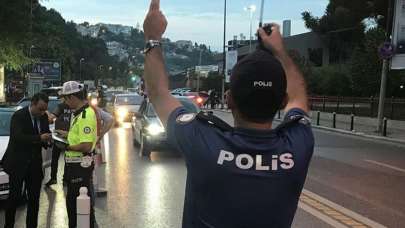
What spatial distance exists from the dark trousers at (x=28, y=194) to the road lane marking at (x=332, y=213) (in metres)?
3.64

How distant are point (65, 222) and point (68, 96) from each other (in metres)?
2.14

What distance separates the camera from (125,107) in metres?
27.8

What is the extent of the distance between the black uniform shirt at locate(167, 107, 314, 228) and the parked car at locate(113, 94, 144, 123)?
24345 mm

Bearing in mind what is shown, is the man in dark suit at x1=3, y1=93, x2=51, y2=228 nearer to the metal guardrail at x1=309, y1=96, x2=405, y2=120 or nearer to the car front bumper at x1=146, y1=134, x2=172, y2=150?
the car front bumper at x1=146, y1=134, x2=172, y2=150

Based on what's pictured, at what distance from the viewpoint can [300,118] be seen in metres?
2.60

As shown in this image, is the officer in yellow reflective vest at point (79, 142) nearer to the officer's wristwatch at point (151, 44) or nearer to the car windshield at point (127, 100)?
the officer's wristwatch at point (151, 44)

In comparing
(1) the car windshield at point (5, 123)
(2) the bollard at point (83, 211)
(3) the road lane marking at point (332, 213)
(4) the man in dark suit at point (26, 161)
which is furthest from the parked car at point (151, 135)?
(2) the bollard at point (83, 211)

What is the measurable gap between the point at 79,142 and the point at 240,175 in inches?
169

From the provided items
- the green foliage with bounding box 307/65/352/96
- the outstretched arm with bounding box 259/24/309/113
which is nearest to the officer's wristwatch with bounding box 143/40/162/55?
the outstretched arm with bounding box 259/24/309/113

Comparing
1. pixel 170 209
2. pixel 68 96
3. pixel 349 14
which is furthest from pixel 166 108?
pixel 349 14

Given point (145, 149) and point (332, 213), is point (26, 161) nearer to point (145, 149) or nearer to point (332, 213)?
point (332, 213)

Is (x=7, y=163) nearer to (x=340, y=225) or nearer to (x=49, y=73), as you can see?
(x=340, y=225)

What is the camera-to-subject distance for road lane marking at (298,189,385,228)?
25.7ft

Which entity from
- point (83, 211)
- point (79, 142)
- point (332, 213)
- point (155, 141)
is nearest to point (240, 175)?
point (83, 211)
